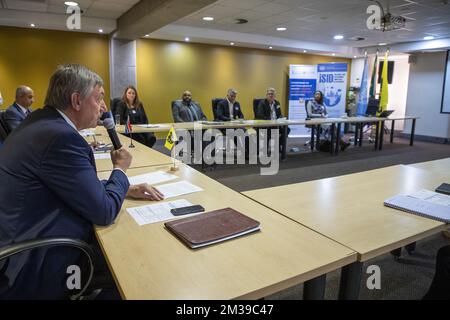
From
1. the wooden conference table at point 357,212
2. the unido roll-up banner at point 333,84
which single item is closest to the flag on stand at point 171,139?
the wooden conference table at point 357,212

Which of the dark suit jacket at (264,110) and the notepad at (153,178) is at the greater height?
the dark suit jacket at (264,110)

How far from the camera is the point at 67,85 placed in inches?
47.3

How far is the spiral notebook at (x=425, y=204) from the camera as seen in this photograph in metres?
1.40

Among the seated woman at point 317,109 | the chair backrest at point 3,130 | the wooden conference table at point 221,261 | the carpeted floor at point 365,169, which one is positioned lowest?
the carpeted floor at point 365,169

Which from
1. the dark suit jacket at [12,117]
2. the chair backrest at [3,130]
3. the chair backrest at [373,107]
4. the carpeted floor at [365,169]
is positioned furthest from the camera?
the chair backrest at [373,107]

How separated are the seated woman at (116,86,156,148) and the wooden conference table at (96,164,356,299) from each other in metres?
4.03

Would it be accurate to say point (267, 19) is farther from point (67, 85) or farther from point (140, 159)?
point (67, 85)

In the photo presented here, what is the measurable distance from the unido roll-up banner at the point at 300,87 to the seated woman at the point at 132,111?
5227mm

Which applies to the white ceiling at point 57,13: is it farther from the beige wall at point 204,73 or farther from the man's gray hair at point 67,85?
the man's gray hair at point 67,85

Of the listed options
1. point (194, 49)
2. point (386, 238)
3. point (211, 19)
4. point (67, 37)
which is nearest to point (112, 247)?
point (386, 238)

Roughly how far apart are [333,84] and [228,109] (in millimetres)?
4513

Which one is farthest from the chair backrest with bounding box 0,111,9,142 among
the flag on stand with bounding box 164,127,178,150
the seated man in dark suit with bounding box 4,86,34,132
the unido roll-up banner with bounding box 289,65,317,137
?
the unido roll-up banner with bounding box 289,65,317,137

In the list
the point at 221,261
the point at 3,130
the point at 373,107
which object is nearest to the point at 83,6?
the point at 3,130

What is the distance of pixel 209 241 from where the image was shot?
1102mm
